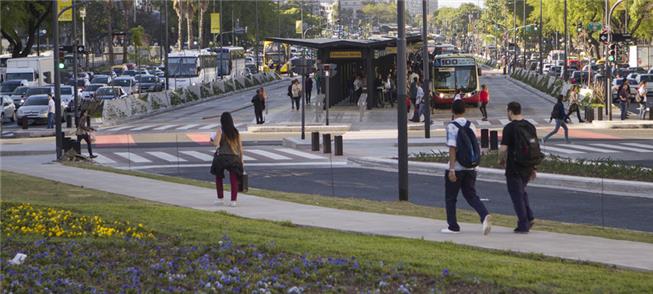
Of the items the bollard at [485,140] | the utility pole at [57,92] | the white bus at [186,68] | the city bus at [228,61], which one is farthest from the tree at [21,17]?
the bollard at [485,140]

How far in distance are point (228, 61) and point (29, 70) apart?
31.0 meters

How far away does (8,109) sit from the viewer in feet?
190

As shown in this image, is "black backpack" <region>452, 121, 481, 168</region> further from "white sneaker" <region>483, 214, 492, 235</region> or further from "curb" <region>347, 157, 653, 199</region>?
"curb" <region>347, 157, 653, 199</region>

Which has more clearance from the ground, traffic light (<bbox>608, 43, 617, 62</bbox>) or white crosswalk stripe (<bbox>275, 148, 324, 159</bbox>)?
traffic light (<bbox>608, 43, 617, 62</bbox>)

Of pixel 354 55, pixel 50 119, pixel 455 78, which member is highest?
pixel 354 55

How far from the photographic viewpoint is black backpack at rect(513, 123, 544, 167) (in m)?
15.4

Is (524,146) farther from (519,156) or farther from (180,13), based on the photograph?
(180,13)

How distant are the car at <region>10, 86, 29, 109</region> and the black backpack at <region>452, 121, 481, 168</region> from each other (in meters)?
48.3

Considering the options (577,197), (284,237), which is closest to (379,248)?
(284,237)

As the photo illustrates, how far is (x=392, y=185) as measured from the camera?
1051 inches

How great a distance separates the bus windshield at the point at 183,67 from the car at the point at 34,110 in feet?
103

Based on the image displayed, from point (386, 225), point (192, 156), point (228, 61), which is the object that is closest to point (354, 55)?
point (192, 156)

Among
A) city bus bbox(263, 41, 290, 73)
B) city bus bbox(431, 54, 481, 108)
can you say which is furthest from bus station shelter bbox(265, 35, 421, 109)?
city bus bbox(263, 41, 290, 73)

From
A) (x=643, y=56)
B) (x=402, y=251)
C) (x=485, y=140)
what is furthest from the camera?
(x=643, y=56)
